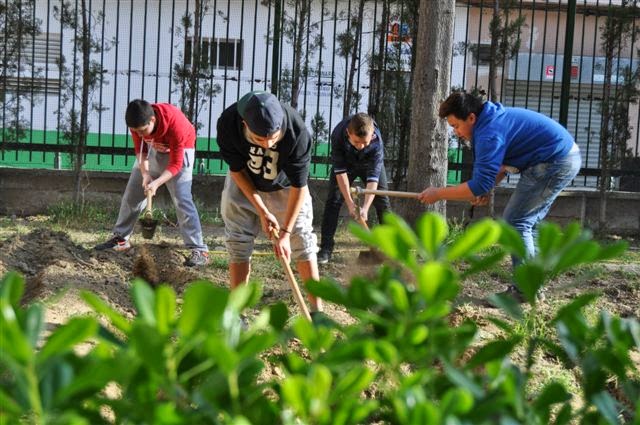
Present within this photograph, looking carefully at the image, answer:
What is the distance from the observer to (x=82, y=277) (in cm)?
657

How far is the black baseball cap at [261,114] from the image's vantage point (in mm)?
4465

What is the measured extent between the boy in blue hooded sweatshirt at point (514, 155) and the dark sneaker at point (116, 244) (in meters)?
3.09

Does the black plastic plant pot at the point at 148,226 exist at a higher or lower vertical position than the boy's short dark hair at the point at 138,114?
lower

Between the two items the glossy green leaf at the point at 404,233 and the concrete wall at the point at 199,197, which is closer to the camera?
the glossy green leaf at the point at 404,233

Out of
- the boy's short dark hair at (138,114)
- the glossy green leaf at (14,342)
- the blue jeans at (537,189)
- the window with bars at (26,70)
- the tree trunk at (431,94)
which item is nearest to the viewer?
the glossy green leaf at (14,342)

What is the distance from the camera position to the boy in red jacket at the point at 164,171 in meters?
7.67

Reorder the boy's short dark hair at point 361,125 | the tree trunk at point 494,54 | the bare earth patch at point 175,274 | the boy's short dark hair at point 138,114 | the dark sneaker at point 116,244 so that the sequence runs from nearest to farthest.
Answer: the bare earth patch at point 175,274, the boy's short dark hair at point 361,125, the boy's short dark hair at point 138,114, the dark sneaker at point 116,244, the tree trunk at point 494,54

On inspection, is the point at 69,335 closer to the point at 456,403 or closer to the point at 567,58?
the point at 456,403

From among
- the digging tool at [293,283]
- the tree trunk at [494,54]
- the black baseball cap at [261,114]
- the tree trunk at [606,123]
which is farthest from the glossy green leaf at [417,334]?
the tree trunk at [606,123]

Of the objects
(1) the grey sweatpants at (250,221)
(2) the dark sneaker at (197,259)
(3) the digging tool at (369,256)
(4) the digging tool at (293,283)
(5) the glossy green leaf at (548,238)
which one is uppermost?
(5) the glossy green leaf at (548,238)

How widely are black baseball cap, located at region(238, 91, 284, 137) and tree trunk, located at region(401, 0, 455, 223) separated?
3.68 meters

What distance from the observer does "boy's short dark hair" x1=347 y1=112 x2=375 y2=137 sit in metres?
7.14

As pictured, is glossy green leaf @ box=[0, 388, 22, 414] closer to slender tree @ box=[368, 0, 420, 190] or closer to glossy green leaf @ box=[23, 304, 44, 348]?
glossy green leaf @ box=[23, 304, 44, 348]

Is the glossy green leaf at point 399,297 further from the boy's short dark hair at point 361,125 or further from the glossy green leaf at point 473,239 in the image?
the boy's short dark hair at point 361,125
